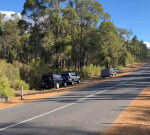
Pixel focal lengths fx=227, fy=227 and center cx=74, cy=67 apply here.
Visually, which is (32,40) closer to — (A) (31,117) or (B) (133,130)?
(A) (31,117)

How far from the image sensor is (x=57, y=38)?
126 feet

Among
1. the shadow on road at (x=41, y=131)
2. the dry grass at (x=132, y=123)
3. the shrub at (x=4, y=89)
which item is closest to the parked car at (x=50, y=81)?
the shrub at (x=4, y=89)

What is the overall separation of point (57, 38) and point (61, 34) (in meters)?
1.51

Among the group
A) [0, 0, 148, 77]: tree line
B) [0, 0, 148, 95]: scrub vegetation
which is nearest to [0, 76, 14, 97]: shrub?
[0, 0, 148, 95]: scrub vegetation

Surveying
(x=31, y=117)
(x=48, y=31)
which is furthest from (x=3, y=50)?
(x=31, y=117)

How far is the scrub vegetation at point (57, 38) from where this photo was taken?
29625mm

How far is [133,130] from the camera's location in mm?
7430

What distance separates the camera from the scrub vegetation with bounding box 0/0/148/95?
2962 centimetres

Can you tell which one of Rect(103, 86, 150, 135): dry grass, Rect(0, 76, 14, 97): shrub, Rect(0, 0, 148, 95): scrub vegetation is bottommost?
Rect(103, 86, 150, 135): dry grass

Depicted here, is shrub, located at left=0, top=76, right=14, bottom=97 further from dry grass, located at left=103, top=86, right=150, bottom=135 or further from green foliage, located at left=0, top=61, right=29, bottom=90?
dry grass, located at left=103, top=86, right=150, bottom=135

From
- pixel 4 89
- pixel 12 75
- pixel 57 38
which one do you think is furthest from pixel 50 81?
pixel 57 38

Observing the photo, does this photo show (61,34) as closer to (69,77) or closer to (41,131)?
(69,77)

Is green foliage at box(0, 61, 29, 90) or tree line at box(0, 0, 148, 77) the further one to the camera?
tree line at box(0, 0, 148, 77)

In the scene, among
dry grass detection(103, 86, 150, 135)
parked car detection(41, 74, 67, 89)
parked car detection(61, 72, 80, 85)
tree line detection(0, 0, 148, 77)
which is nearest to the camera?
dry grass detection(103, 86, 150, 135)
